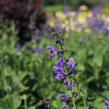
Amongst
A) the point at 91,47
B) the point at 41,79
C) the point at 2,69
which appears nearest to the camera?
the point at 2,69

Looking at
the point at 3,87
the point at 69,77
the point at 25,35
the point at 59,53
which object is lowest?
the point at 25,35

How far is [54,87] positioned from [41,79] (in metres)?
0.52

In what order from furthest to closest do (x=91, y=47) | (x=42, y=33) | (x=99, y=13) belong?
(x=99, y=13)
(x=42, y=33)
(x=91, y=47)

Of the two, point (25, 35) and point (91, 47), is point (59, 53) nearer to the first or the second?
point (91, 47)

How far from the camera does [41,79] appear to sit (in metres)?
5.22

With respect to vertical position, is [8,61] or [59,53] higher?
[59,53]

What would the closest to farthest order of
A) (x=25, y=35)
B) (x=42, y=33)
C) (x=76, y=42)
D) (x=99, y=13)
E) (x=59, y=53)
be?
(x=59, y=53) → (x=76, y=42) → (x=42, y=33) → (x=99, y=13) → (x=25, y=35)

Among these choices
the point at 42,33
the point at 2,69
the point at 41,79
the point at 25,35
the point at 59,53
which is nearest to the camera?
the point at 59,53

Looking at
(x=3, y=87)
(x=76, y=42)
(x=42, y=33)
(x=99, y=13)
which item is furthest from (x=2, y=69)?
(x=99, y=13)

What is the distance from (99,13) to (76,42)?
6.22ft

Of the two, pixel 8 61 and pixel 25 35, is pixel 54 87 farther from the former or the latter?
pixel 25 35

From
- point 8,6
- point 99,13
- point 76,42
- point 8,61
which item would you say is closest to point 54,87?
point 8,61

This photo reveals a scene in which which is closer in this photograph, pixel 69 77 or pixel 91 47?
pixel 69 77

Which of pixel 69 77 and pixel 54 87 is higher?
pixel 69 77
